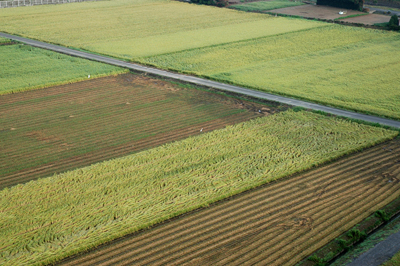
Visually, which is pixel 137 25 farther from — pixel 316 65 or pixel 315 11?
pixel 315 11

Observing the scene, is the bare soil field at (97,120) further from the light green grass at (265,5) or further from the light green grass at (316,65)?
the light green grass at (265,5)

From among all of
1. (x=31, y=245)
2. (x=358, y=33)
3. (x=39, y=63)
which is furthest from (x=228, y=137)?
(x=358, y=33)

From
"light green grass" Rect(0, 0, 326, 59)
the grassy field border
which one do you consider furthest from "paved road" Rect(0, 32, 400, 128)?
the grassy field border

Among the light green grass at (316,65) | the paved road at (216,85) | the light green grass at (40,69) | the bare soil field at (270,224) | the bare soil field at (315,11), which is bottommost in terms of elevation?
the bare soil field at (270,224)

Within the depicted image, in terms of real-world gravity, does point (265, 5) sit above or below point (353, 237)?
above

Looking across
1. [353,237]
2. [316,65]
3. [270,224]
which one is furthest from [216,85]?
[353,237]

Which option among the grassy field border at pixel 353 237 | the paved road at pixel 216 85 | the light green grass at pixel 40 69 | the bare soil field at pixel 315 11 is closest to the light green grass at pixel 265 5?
the bare soil field at pixel 315 11

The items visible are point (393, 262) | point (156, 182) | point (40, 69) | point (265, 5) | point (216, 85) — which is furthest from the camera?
point (265, 5)
